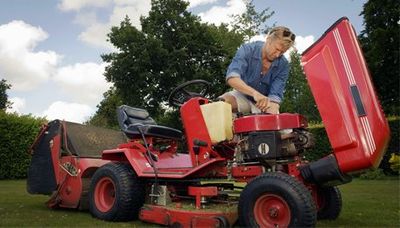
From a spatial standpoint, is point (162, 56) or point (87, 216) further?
point (162, 56)

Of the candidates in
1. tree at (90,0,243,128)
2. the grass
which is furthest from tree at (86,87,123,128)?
the grass

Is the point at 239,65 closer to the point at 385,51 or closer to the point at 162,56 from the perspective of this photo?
the point at 385,51

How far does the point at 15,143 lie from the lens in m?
16.4

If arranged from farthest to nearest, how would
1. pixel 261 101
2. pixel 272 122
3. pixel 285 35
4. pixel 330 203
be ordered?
pixel 330 203 → pixel 285 35 → pixel 261 101 → pixel 272 122

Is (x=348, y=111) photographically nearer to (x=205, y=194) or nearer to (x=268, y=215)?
(x=268, y=215)

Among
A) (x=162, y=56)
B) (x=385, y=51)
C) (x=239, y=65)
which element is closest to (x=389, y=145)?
(x=385, y=51)

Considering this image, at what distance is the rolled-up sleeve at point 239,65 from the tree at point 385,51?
66.6 ft

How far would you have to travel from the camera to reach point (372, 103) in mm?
3760

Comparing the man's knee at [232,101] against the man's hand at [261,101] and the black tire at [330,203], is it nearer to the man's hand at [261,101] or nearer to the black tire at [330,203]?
the man's hand at [261,101]

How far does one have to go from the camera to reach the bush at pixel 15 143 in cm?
1597

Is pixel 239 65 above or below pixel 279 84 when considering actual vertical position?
above

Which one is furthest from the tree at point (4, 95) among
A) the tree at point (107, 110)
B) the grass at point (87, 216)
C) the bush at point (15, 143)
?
the grass at point (87, 216)

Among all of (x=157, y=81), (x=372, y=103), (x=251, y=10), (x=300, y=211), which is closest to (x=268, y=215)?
(x=300, y=211)

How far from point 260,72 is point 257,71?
42 mm
